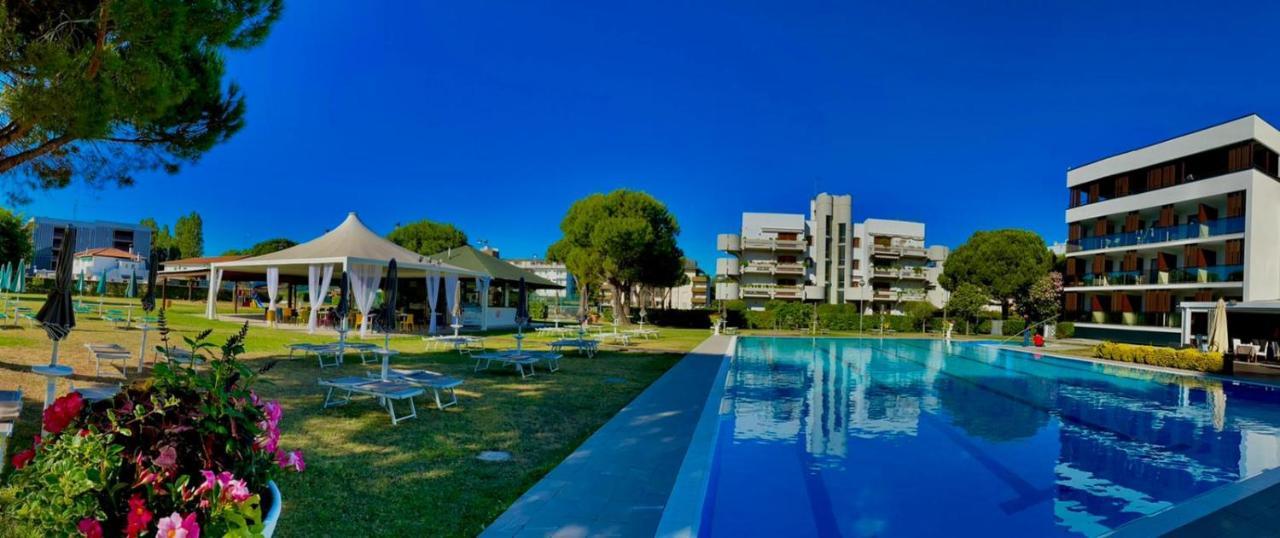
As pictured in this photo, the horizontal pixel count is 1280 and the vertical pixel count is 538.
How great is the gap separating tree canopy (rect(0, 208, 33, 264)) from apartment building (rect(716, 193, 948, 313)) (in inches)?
1686

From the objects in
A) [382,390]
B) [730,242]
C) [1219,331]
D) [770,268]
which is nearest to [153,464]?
[382,390]

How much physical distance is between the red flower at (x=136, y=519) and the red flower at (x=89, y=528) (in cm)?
6

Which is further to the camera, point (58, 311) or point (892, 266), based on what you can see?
point (892, 266)

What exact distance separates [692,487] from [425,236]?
148ft

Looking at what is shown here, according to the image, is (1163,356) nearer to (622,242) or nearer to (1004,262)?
(622,242)

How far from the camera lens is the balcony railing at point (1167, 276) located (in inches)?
982

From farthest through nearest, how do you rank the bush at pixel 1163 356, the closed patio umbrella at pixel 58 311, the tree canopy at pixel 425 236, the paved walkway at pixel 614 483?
the tree canopy at pixel 425 236, the bush at pixel 1163 356, the closed patio umbrella at pixel 58 311, the paved walkway at pixel 614 483

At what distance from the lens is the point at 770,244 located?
157ft

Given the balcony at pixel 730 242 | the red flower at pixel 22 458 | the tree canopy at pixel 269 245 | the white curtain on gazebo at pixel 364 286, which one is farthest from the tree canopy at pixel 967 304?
the tree canopy at pixel 269 245

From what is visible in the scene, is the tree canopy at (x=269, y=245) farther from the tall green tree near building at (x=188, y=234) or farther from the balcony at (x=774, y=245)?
the balcony at (x=774, y=245)

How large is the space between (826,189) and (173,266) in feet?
151

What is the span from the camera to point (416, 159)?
33.9 meters

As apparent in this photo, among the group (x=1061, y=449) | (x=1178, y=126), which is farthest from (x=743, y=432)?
(x=1178, y=126)

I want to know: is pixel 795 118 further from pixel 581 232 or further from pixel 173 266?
pixel 173 266
